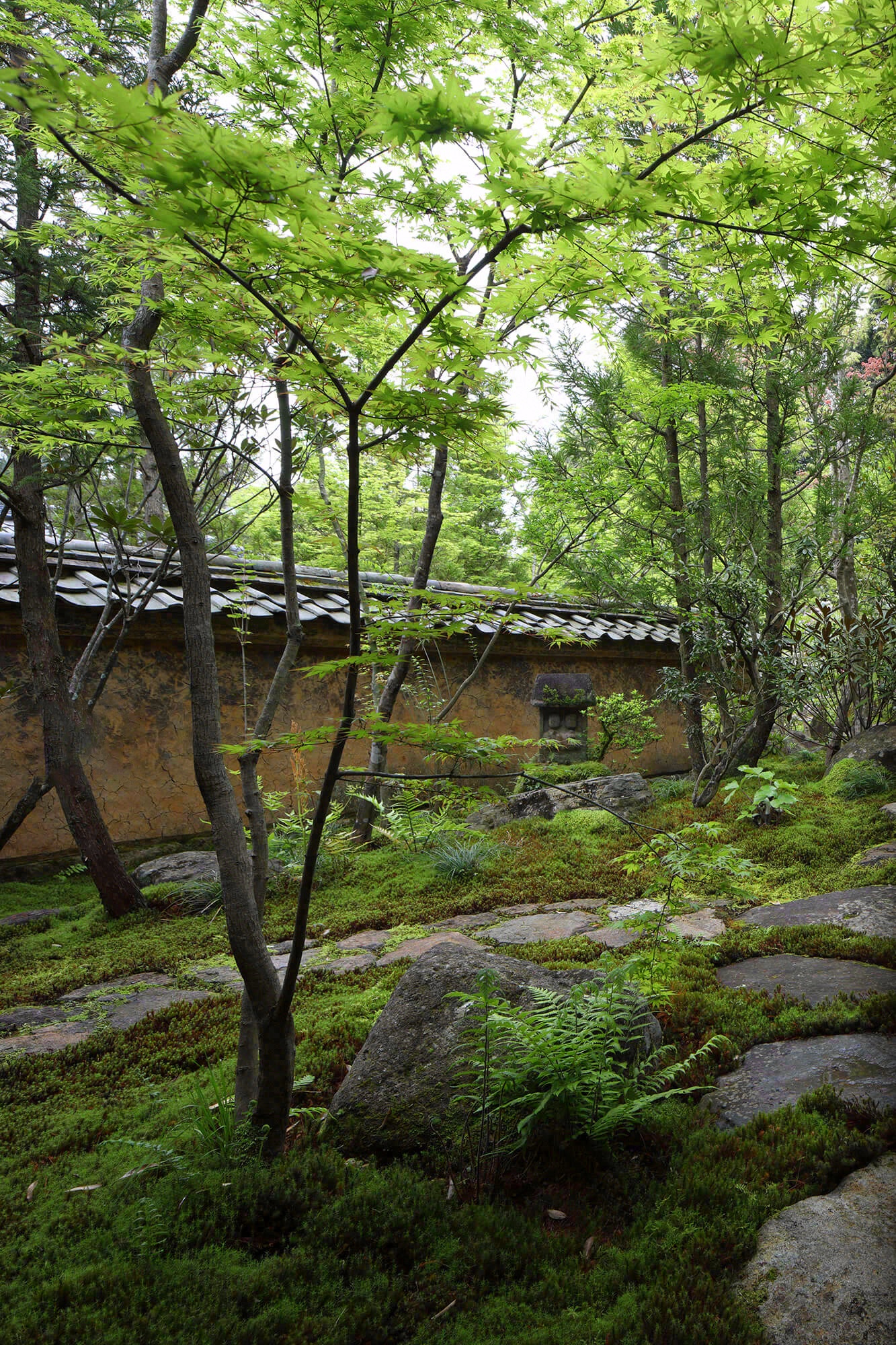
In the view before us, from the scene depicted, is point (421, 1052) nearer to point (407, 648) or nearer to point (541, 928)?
point (541, 928)

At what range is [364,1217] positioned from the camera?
2264 mm

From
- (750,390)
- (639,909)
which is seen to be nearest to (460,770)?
(639,909)

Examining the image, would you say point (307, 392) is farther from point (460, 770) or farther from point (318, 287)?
point (460, 770)

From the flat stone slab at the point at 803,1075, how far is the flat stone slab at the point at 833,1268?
42 centimetres

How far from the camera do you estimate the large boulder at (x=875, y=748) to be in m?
7.80

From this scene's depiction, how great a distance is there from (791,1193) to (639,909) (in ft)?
9.99

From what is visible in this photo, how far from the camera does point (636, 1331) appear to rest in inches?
73.6

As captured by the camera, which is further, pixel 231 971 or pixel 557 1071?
pixel 231 971

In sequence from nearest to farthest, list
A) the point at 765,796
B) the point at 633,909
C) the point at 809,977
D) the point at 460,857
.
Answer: the point at 809,977, the point at 765,796, the point at 633,909, the point at 460,857

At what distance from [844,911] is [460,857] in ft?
10.3

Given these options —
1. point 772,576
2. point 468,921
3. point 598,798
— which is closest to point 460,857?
point 468,921

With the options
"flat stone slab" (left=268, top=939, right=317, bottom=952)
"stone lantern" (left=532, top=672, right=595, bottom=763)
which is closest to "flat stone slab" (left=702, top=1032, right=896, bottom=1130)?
"flat stone slab" (left=268, top=939, right=317, bottom=952)

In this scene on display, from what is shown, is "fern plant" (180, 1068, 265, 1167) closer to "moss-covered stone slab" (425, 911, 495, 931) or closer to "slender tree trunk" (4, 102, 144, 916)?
"moss-covered stone slab" (425, 911, 495, 931)

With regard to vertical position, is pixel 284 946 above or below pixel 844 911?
below
